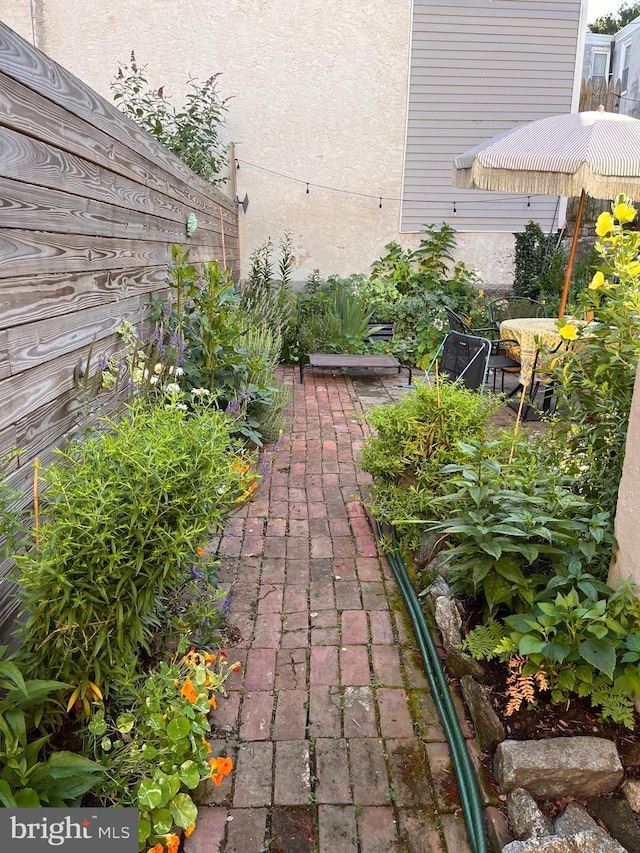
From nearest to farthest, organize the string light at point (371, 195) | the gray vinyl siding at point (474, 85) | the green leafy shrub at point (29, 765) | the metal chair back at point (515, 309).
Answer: the green leafy shrub at point (29, 765) → the metal chair back at point (515, 309) → the gray vinyl siding at point (474, 85) → the string light at point (371, 195)

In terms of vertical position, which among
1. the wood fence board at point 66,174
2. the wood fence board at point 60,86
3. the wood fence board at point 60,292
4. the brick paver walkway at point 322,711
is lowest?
the brick paver walkway at point 322,711

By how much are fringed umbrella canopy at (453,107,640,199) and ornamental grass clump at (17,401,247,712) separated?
431 centimetres

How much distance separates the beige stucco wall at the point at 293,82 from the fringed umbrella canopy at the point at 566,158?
3408mm

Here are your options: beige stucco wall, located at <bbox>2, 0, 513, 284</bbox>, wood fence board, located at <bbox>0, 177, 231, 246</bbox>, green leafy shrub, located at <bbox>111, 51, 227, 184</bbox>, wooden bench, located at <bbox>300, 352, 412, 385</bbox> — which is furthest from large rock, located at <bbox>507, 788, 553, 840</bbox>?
beige stucco wall, located at <bbox>2, 0, 513, 284</bbox>

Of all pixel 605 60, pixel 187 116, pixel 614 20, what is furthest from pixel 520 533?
pixel 614 20

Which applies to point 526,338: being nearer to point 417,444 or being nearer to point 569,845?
point 417,444

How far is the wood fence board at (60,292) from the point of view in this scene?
5.95 feet

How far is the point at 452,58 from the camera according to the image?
8.50m

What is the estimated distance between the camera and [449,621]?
7.70 feet

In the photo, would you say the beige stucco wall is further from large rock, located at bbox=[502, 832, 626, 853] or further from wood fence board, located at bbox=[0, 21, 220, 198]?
large rock, located at bbox=[502, 832, 626, 853]

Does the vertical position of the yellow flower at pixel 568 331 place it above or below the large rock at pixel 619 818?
above

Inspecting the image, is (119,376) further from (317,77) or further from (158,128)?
(317,77)

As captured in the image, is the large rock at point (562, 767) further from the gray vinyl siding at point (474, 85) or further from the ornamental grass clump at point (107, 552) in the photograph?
the gray vinyl siding at point (474, 85)

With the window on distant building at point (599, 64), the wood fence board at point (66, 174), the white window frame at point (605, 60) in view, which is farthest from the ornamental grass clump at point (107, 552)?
the window on distant building at point (599, 64)
